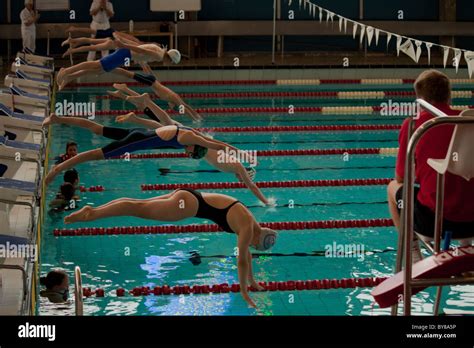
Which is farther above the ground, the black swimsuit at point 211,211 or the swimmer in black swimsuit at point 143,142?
the swimmer in black swimsuit at point 143,142

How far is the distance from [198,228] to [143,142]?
3.81 feet

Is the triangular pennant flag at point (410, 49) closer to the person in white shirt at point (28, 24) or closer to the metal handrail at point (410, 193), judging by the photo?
the metal handrail at point (410, 193)

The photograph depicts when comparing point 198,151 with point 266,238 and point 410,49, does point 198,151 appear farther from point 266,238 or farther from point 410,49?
point 410,49

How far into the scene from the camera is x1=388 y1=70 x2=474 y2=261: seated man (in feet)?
12.2

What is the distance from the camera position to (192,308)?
5793 millimetres

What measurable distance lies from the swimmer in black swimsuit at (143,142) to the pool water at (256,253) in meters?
0.72

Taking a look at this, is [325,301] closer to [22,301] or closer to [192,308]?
[192,308]

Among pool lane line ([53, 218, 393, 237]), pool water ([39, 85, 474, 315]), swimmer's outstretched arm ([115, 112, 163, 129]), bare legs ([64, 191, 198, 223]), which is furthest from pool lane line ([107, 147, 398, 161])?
bare legs ([64, 191, 198, 223])

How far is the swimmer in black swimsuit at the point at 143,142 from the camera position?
20.1ft

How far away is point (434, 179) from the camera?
12.8 ft

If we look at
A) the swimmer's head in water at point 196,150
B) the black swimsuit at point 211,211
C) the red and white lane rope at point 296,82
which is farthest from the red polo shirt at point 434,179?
the red and white lane rope at point 296,82

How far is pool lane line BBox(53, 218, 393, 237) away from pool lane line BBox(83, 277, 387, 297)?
1248 mm

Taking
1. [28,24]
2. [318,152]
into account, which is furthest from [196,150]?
[28,24]
